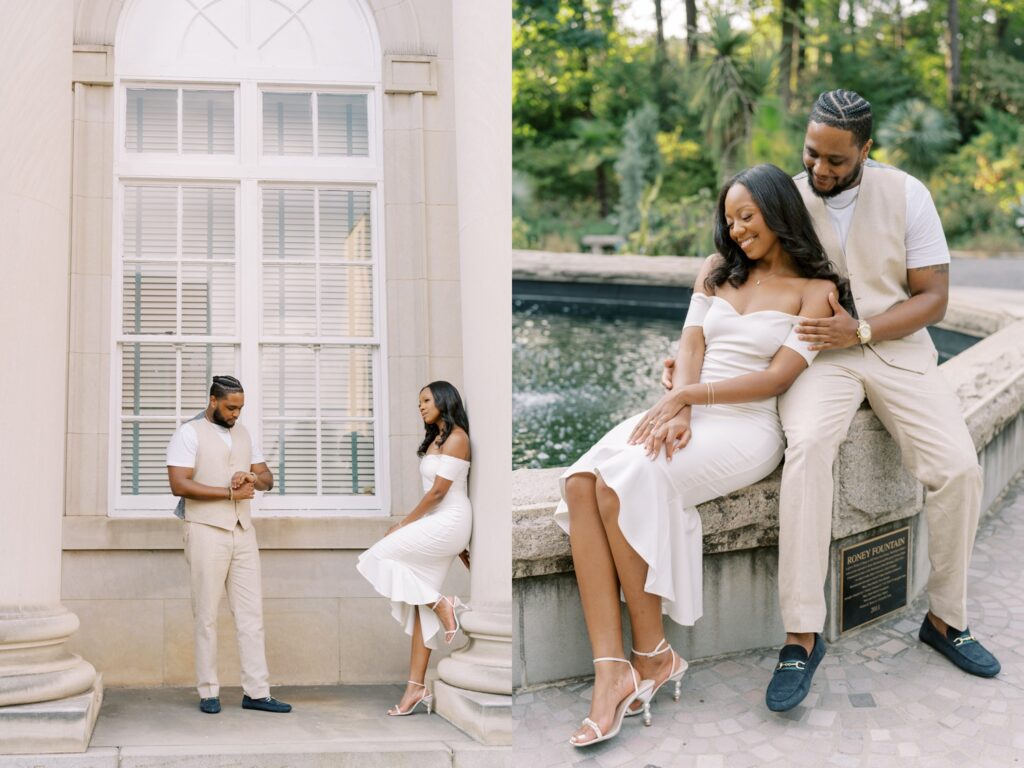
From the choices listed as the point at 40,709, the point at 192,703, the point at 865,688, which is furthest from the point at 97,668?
the point at 865,688

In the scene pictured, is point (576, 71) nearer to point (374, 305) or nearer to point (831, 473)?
point (374, 305)

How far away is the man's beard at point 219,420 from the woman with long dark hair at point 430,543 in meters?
0.94

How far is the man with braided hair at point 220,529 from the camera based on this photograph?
15.7 ft

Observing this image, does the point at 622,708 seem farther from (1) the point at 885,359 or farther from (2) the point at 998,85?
(2) the point at 998,85

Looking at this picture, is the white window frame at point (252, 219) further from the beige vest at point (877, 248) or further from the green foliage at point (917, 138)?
the green foliage at point (917, 138)

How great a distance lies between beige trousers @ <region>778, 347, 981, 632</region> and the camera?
3.21 m

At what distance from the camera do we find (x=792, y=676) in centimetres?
310

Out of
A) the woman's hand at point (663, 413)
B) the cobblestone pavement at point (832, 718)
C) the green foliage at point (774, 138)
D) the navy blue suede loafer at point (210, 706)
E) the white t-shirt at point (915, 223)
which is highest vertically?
the green foliage at point (774, 138)

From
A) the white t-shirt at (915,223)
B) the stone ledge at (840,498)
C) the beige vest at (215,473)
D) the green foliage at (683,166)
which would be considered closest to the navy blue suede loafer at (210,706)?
the beige vest at (215,473)

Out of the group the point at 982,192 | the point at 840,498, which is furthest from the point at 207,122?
the point at 982,192

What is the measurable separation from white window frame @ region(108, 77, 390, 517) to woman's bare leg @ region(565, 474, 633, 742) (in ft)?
9.21

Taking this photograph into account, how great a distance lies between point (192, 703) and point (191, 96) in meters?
3.34

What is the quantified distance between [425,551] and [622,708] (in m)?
1.89

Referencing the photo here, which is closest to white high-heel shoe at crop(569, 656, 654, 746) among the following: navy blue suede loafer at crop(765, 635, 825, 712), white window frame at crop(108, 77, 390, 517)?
navy blue suede loafer at crop(765, 635, 825, 712)
